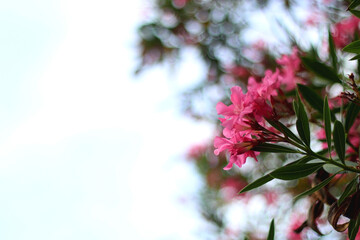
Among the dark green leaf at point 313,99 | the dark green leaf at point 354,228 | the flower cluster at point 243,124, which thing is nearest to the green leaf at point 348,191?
the dark green leaf at point 354,228

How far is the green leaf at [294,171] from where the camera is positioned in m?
0.62

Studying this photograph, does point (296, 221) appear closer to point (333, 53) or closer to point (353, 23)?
point (353, 23)

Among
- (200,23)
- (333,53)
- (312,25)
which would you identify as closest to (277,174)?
(333,53)

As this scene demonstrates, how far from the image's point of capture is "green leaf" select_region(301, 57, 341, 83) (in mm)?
825

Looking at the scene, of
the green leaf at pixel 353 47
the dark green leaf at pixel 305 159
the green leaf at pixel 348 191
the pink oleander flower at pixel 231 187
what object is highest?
the pink oleander flower at pixel 231 187

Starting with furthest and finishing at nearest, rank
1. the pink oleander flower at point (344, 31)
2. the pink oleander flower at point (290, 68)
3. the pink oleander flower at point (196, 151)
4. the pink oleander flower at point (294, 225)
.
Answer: the pink oleander flower at point (196, 151) → the pink oleander flower at point (294, 225) → the pink oleander flower at point (344, 31) → the pink oleander flower at point (290, 68)

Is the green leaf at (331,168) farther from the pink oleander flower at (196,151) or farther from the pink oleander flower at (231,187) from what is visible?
the pink oleander flower at (196,151)

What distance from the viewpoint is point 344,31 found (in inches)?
53.7

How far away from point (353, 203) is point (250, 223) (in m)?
1.46

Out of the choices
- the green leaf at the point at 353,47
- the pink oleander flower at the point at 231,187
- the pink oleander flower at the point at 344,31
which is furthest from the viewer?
the pink oleander flower at the point at 231,187

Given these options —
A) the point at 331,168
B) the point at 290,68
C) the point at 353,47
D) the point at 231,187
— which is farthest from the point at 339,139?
the point at 231,187

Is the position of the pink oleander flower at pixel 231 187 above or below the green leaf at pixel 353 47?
above

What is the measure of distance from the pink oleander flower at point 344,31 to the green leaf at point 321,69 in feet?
1.85

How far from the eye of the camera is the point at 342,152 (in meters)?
0.66
